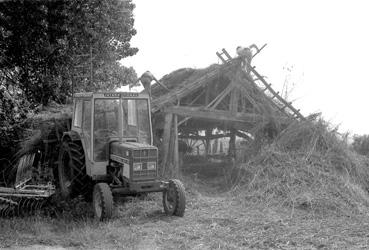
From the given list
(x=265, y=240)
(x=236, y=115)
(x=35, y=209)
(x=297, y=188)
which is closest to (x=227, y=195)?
(x=297, y=188)

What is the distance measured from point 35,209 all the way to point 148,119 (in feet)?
10.1

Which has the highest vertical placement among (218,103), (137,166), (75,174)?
(218,103)

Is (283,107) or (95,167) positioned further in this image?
(283,107)

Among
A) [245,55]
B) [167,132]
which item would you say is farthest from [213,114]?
[245,55]

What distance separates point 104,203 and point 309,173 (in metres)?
5.19

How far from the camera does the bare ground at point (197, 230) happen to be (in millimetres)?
7109

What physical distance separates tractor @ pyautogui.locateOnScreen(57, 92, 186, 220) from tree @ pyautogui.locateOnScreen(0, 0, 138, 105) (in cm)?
421

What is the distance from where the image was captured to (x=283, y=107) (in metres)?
13.0

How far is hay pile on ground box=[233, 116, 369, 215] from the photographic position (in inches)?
388

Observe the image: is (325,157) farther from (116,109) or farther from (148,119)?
(116,109)

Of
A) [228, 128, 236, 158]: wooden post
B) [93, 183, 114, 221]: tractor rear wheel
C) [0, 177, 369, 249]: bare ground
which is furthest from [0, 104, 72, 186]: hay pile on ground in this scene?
[228, 128, 236, 158]: wooden post

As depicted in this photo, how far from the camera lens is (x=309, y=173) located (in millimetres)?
10883

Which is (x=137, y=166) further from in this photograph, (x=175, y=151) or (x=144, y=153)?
(x=175, y=151)

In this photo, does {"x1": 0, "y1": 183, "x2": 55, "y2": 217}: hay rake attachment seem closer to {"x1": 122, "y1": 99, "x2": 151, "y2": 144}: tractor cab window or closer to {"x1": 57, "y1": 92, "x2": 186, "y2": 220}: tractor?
{"x1": 57, "y1": 92, "x2": 186, "y2": 220}: tractor
